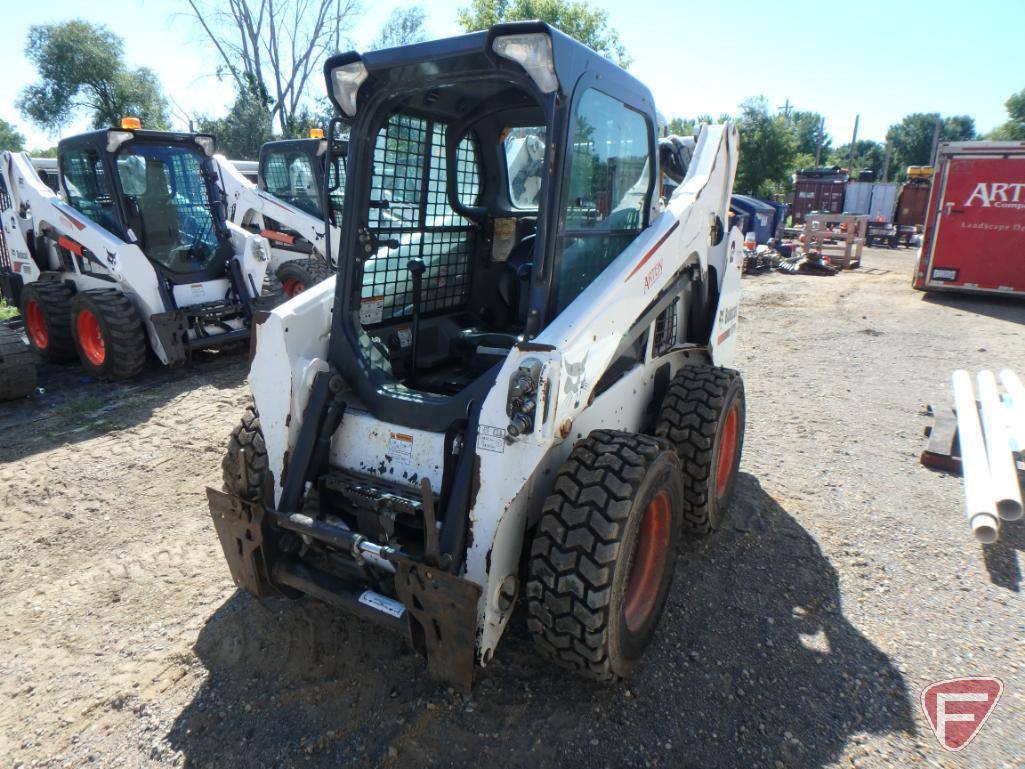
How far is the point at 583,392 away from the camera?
2582 millimetres

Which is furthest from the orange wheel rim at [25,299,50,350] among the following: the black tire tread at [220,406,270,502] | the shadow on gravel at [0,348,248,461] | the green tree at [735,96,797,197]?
the green tree at [735,96,797,197]

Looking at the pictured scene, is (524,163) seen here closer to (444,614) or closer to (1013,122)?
(444,614)

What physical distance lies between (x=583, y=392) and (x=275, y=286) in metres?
7.28

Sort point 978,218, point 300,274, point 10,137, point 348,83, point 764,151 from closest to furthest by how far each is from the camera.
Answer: point 348,83
point 300,274
point 978,218
point 764,151
point 10,137

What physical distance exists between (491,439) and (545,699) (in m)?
1.08

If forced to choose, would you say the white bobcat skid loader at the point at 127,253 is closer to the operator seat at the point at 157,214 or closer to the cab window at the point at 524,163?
the operator seat at the point at 157,214

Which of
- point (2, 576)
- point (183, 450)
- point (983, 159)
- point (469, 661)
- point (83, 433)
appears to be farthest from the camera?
point (983, 159)

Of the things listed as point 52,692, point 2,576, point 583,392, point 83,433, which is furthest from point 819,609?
point 83,433

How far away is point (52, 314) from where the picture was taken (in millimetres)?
6977

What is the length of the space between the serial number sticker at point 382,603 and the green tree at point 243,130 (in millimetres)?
Answer: 27102

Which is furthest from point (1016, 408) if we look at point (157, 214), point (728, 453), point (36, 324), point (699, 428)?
point (36, 324)

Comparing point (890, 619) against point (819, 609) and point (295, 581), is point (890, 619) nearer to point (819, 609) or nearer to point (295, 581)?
point (819, 609)

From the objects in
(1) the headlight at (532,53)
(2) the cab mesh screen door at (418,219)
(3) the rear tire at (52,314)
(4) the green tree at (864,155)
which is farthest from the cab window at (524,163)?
(4) the green tree at (864,155)

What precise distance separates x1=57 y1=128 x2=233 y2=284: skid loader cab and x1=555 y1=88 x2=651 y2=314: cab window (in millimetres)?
5388
